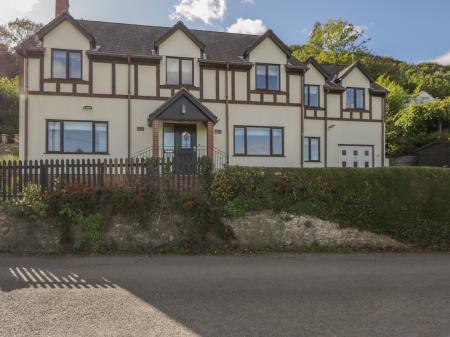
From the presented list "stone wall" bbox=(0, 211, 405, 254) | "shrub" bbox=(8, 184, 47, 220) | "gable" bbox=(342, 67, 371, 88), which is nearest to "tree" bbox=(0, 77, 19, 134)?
"shrub" bbox=(8, 184, 47, 220)

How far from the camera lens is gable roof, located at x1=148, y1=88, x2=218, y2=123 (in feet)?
47.9

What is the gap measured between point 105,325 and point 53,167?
6.28 meters

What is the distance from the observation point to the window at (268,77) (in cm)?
1680

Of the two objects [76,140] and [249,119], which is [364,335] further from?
[76,140]

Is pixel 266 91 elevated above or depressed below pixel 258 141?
above

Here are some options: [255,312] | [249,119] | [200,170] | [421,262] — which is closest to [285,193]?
[200,170]

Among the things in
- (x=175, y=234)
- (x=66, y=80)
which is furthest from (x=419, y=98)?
(x=175, y=234)

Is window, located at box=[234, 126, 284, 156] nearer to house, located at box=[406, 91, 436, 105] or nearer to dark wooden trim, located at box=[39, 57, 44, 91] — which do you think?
dark wooden trim, located at box=[39, 57, 44, 91]

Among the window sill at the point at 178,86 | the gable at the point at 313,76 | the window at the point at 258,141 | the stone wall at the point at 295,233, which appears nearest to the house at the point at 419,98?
the gable at the point at 313,76

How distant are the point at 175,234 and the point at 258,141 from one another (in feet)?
30.7

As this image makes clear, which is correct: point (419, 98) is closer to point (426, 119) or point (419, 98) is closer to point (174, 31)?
point (426, 119)

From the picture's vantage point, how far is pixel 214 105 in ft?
53.4

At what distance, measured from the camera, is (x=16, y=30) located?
165ft

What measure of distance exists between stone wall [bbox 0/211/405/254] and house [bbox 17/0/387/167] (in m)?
5.23
